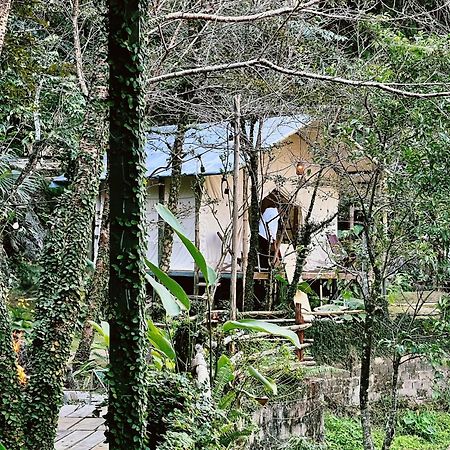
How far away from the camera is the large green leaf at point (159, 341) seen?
3.86 m

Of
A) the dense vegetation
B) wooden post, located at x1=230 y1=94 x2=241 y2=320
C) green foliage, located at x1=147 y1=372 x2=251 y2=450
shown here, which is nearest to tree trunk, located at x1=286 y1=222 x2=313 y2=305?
the dense vegetation

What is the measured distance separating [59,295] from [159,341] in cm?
80

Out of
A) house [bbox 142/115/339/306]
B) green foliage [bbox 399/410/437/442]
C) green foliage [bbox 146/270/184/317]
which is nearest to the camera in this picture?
green foliage [bbox 146/270/184/317]

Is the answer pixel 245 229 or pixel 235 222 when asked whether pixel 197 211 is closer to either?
pixel 245 229

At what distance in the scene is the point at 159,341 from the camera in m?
3.95

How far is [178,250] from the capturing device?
1048 centimetres

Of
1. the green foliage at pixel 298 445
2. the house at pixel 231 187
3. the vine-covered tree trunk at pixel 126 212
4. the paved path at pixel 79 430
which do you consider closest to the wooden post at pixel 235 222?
the house at pixel 231 187

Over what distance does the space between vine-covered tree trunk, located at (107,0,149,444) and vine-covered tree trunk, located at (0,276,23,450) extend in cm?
72

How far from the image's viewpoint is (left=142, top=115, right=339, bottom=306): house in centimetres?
920

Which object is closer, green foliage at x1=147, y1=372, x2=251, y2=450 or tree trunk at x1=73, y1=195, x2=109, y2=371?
green foliage at x1=147, y1=372, x2=251, y2=450

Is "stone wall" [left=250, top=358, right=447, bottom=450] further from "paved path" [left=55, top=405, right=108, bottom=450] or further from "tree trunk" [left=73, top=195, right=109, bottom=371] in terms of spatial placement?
"tree trunk" [left=73, top=195, right=109, bottom=371]

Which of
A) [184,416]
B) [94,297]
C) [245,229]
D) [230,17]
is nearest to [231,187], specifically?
[245,229]

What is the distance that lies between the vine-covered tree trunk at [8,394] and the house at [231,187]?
580 cm

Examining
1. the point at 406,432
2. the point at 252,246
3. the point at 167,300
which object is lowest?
the point at 406,432
